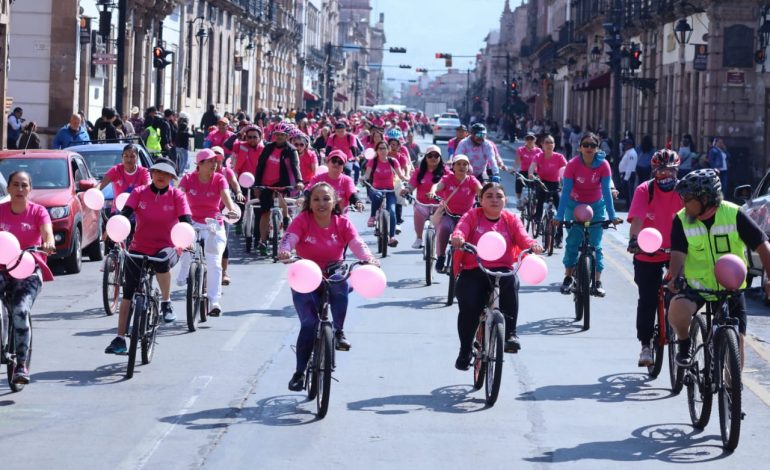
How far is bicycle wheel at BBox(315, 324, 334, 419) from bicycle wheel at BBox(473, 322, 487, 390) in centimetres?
137

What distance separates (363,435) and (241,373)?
2.43m

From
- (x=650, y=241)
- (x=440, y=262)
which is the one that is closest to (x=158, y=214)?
(x=650, y=241)

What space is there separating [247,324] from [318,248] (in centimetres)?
410

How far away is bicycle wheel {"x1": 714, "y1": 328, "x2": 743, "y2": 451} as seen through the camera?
28.7 ft

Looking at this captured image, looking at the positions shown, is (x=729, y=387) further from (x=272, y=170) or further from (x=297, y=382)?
(x=272, y=170)

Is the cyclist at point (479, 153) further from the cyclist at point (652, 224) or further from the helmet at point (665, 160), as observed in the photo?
the helmet at point (665, 160)

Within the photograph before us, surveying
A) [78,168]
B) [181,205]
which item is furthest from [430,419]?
[78,168]

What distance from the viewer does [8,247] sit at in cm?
1003

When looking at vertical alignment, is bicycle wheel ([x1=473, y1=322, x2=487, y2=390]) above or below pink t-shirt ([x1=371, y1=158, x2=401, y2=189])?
below

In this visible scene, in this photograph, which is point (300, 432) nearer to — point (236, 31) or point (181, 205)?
point (181, 205)

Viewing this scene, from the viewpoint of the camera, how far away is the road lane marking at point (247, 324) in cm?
1288

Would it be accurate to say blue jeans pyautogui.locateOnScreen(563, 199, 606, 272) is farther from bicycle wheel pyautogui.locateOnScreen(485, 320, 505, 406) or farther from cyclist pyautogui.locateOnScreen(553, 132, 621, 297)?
bicycle wheel pyautogui.locateOnScreen(485, 320, 505, 406)

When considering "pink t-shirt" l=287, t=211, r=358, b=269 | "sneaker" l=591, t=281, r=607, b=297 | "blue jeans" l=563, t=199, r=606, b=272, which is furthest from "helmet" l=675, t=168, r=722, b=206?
"sneaker" l=591, t=281, r=607, b=297

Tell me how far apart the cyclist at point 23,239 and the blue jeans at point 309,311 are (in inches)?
74.3
